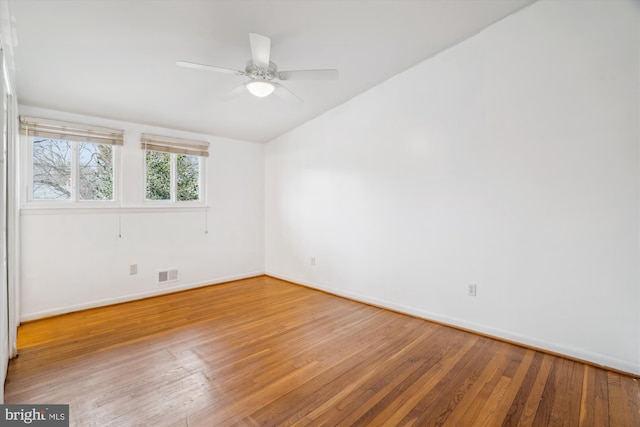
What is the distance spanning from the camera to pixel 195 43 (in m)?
2.53

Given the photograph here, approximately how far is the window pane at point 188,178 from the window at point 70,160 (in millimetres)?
822

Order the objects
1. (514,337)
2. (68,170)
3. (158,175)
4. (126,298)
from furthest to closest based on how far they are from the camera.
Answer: (158,175) < (126,298) < (68,170) < (514,337)

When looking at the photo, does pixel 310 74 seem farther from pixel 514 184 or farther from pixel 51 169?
pixel 51 169

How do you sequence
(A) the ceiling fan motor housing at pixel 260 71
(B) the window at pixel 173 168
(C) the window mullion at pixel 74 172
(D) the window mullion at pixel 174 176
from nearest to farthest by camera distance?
(A) the ceiling fan motor housing at pixel 260 71 → (C) the window mullion at pixel 74 172 → (B) the window at pixel 173 168 → (D) the window mullion at pixel 174 176

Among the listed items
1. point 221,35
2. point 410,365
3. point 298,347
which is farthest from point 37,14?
point 410,365

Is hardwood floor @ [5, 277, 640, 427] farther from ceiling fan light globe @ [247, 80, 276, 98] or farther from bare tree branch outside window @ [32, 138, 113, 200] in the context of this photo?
ceiling fan light globe @ [247, 80, 276, 98]

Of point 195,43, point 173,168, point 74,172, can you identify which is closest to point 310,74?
point 195,43

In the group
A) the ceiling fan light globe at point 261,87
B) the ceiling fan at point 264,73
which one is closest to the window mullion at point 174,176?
the ceiling fan at point 264,73

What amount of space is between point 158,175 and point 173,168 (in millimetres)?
231

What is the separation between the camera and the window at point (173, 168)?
402 cm

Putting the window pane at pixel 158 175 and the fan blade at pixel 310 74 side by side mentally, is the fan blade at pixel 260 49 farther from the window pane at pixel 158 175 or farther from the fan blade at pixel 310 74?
the window pane at pixel 158 175

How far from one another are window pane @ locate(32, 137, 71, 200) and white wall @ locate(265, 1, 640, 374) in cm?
340

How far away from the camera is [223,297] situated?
4000 millimetres

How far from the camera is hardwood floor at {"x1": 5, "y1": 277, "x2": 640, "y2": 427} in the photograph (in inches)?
68.7
